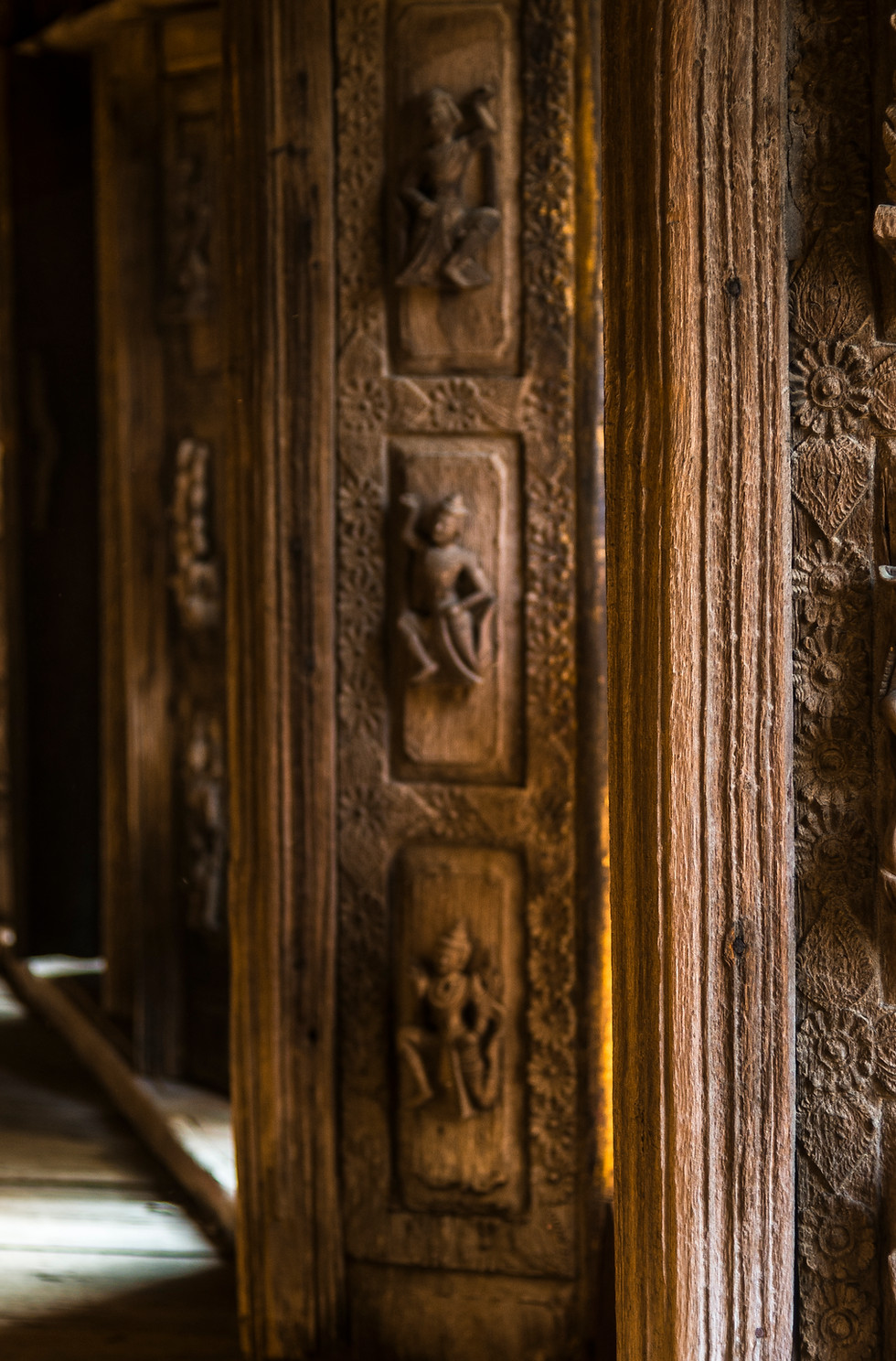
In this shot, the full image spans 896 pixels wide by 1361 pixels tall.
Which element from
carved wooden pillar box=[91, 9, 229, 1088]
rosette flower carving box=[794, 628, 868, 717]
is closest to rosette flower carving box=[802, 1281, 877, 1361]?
rosette flower carving box=[794, 628, 868, 717]

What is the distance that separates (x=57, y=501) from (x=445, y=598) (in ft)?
9.91

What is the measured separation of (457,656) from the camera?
2744 mm

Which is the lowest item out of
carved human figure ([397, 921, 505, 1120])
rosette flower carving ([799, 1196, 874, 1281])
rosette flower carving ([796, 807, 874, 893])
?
carved human figure ([397, 921, 505, 1120])

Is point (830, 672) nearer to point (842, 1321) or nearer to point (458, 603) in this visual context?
point (842, 1321)

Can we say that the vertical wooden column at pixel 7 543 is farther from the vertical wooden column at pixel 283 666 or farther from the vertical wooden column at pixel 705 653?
the vertical wooden column at pixel 705 653

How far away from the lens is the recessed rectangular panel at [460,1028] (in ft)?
9.22

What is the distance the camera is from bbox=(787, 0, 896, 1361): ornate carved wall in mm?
1461

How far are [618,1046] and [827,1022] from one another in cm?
24

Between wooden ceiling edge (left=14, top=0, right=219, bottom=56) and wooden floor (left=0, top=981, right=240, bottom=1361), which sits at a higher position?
wooden ceiling edge (left=14, top=0, right=219, bottom=56)

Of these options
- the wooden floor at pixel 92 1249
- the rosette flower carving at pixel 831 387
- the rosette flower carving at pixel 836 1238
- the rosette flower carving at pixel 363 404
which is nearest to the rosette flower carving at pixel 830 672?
the rosette flower carving at pixel 831 387

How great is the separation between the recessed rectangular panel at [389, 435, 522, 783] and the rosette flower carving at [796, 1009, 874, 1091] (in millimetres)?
1332

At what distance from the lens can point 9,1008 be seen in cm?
543

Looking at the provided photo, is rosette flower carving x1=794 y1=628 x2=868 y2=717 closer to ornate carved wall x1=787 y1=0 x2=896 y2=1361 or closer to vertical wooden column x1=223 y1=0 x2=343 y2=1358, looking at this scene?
ornate carved wall x1=787 y1=0 x2=896 y2=1361

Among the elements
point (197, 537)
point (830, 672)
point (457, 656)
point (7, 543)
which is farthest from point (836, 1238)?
point (7, 543)
